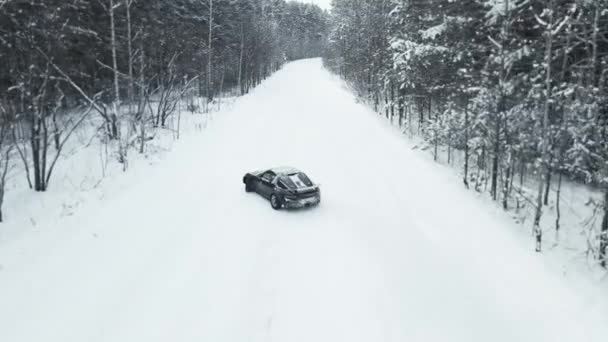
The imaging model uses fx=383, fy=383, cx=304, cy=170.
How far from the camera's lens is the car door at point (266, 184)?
1410 centimetres

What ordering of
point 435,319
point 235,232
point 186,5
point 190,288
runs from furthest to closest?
point 186,5, point 235,232, point 190,288, point 435,319

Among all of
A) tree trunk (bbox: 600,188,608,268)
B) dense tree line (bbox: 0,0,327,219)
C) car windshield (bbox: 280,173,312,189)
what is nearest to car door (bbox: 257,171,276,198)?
car windshield (bbox: 280,173,312,189)

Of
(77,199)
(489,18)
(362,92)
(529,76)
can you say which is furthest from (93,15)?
(362,92)

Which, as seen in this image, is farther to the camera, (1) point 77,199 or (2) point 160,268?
(1) point 77,199

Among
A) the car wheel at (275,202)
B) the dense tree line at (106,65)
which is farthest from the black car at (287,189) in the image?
the dense tree line at (106,65)

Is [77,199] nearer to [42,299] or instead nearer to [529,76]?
[42,299]

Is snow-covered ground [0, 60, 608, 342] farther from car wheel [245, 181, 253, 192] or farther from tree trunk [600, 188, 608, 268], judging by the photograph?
tree trunk [600, 188, 608, 268]

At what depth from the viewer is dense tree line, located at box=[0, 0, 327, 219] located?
15797mm

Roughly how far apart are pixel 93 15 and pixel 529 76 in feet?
78.8

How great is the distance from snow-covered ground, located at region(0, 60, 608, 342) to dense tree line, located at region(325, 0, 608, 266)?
2223 mm

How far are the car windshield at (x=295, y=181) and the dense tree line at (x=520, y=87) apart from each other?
701 centimetres

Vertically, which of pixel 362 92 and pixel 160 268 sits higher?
pixel 362 92

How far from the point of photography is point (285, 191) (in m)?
Answer: 13.4

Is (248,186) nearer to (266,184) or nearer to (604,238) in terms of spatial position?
(266,184)
